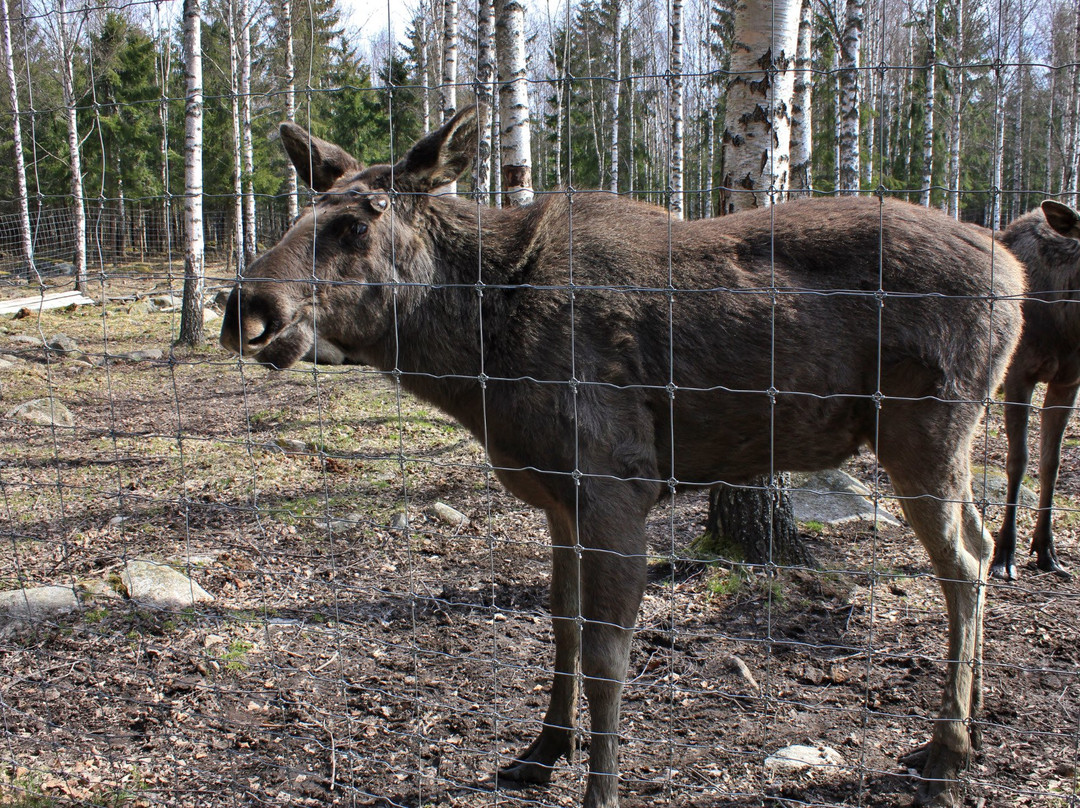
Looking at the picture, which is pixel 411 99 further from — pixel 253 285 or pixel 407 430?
pixel 253 285

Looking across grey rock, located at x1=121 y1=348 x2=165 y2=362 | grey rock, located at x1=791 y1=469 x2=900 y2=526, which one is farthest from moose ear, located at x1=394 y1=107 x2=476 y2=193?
grey rock, located at x1=121 y1=348 x2=165 y2=362

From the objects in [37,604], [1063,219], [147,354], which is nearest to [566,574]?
[37,604]

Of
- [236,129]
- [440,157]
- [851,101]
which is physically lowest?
[440,157]

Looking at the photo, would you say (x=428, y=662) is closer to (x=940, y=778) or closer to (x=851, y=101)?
(x=940, y=778)

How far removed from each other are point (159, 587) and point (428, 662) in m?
1.69

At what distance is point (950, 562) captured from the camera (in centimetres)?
360

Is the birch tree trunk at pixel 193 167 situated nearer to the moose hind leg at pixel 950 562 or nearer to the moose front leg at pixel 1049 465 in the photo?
the moose front leg at pixel 1049 465

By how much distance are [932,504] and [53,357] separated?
1333cm

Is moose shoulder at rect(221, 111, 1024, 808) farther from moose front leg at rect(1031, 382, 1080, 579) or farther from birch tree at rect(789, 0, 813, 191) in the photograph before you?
moose front leg at rect(1031, 382, 1080, 579)

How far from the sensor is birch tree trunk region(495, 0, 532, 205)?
830cm

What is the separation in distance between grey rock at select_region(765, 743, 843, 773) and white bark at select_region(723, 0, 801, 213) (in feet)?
9.92

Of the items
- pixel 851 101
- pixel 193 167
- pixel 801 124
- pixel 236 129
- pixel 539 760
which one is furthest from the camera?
pixel 851 101

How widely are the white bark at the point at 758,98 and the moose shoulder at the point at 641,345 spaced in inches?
53.2

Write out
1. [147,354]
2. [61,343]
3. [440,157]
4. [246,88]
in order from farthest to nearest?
[246,88] → [61,343] → [147,354] → [440,157]
